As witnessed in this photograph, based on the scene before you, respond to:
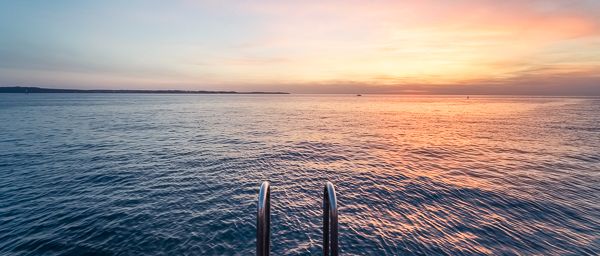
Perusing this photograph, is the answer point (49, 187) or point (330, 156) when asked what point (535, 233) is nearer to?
point (330, 156)

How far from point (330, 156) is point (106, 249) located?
22932 millimetres

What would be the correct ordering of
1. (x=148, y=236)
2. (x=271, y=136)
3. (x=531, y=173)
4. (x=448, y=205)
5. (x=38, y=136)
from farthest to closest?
1. (x=271, y=136)
2. (x=38, y=136)
3. (x=531, y=173)
4. (x=448, y=205)
5. (x=148, y=236)

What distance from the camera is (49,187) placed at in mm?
19984

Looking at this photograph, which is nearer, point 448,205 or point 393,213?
point 393,213

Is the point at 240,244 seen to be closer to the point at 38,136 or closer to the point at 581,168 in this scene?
the point at 581,168

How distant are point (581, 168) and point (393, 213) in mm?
23339

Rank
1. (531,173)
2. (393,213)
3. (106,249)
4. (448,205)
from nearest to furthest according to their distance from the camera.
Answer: (106,249)
(393,213)
(448,205)
(531,173)

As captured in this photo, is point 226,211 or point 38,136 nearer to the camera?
point 226,211

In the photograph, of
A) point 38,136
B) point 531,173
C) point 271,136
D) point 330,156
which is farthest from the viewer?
point 271,136

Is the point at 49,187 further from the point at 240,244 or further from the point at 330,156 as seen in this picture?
the point at 330,156

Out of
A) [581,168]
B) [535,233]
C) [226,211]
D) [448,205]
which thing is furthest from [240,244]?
[581,168]

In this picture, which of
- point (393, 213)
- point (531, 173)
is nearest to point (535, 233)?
point (393, 213)

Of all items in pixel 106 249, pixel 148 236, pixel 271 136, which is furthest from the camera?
pixel 271 136

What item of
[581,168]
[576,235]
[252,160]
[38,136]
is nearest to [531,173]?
[581,168]
